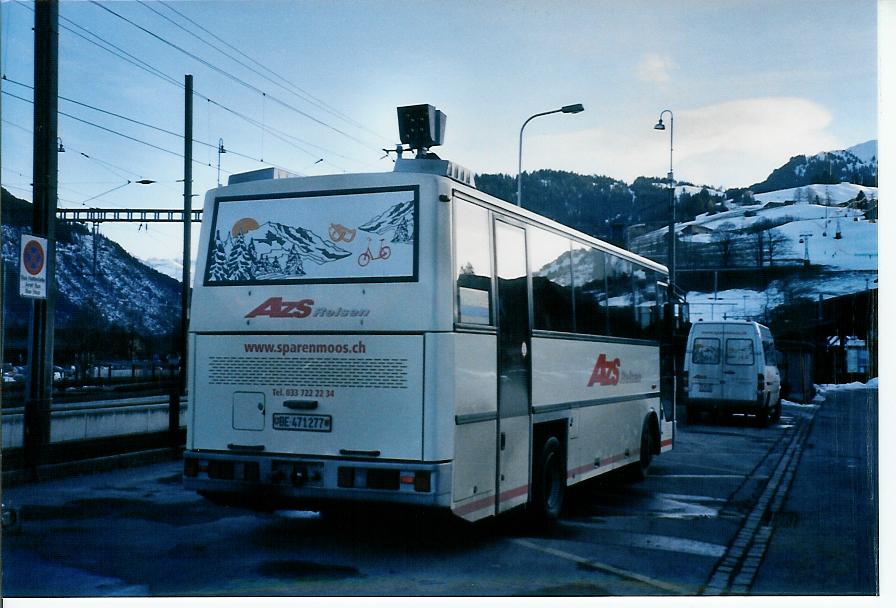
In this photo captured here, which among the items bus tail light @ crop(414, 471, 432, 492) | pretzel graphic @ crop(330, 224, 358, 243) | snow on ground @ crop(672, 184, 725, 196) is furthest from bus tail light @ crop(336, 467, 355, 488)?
snow on ground @ crop(672, 184, 725, 196)

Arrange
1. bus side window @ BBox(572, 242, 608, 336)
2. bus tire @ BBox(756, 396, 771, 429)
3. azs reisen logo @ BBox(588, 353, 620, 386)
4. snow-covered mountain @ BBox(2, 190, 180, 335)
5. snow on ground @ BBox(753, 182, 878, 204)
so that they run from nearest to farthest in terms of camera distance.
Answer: snow on ground @ BBox(753, 182, 878, 204), bus side window @ BBox(572, 242, 608, 336), azs reisen logo @ BBox(588, 353, 620, 386), bus tire @ BBox(756, 396, 771, 429), snow-covered mountain @ BBox(2, 190, 180, 335)

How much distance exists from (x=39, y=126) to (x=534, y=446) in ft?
25.8

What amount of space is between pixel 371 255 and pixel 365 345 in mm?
750

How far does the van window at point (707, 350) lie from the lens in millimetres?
24609

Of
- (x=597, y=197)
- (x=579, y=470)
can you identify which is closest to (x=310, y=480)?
(x=579, y=470)

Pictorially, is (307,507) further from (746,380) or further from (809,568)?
(746,380)

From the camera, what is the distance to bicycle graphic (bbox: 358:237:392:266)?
25.8 ft

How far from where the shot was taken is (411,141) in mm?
9453

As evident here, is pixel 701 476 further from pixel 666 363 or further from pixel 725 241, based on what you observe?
pixel 725 241

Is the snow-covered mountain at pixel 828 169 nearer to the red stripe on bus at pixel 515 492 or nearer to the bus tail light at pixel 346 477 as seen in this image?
the red stripe on bus at pixel 515 492

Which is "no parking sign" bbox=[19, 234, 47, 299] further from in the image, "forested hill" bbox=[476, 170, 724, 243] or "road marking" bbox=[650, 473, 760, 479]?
"road marking" bbox=[650, 473, 760, 479]

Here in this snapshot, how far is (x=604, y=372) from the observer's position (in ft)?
38.1

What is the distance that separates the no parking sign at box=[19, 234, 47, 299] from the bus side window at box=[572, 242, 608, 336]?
6271 mm

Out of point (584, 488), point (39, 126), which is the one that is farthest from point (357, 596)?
point (39, 126)
